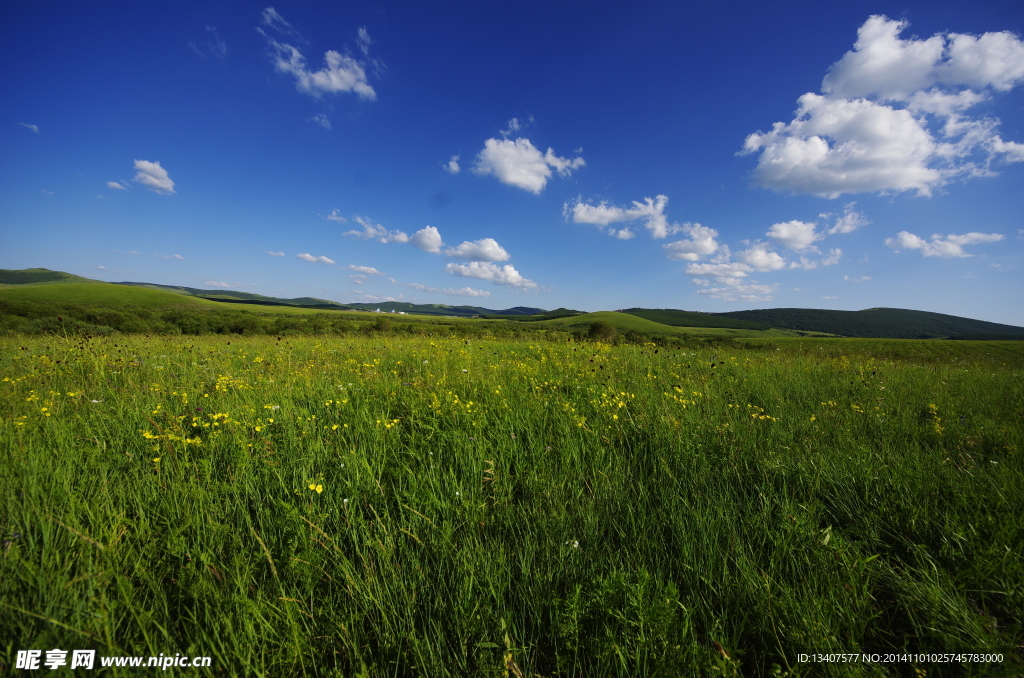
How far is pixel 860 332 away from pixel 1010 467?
196819 mm

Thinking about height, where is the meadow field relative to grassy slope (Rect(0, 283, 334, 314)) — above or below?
below

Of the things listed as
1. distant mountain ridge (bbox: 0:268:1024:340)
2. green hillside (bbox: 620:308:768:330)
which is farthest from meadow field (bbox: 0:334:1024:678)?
green hillside (bbox: 620:308:768:330)

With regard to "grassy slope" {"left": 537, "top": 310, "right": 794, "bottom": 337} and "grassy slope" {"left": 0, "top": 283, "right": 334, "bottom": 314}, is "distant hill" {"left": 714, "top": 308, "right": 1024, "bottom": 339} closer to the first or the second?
"grassy slope" {"left": 537, "top": 310, "right": 794, "bottom": 337}

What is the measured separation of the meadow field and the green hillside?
13758 centimetres

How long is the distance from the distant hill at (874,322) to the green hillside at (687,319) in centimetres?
1578

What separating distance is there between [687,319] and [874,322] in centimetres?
8553

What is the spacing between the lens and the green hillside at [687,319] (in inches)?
5300

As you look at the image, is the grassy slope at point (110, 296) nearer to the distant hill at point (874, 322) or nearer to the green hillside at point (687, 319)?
the green hillside at point (687, 319)

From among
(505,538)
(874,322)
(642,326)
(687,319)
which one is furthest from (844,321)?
(505,538)

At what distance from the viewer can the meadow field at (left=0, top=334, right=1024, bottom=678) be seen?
5.02ft

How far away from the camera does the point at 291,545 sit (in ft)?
6.29

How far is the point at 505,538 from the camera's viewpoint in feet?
7.10

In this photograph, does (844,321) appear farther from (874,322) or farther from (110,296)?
(110,296)

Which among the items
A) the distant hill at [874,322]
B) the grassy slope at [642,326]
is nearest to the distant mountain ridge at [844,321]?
the distant hill at [874,322]
